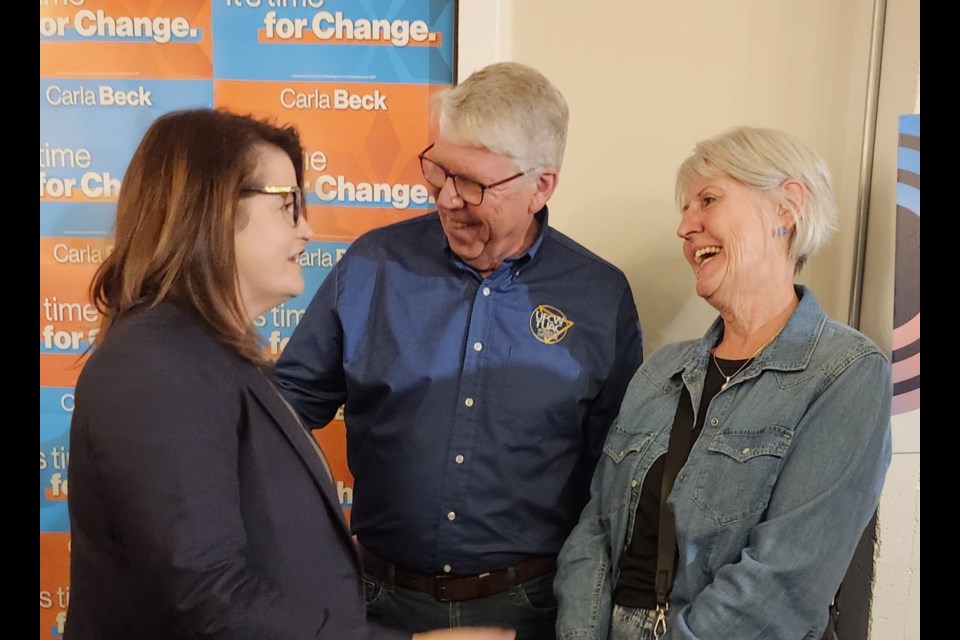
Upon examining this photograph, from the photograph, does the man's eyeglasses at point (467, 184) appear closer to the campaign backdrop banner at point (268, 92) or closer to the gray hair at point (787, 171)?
the gray hair at point (787, 171)

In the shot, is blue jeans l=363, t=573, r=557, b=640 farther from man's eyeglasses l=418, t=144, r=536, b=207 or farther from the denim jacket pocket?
man's eyeglasses l=418, t=144, r=536, b=207

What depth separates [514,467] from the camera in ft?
5.59

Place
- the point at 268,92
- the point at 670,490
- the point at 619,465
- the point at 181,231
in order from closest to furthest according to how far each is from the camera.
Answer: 1. the point at 181,231
2. the point at 670,490
3. the point at 619,465
4. the point at 268,92

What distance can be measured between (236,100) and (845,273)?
6.43ft

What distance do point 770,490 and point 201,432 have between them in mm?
992

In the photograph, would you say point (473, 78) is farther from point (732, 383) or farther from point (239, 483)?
point (239, 483)

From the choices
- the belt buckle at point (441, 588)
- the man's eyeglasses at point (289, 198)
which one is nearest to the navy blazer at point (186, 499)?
the man's eyeglasses at point (289, 198)

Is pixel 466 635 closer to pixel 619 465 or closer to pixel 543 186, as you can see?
pixel 619 465

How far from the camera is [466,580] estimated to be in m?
1.66

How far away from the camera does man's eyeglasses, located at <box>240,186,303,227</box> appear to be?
1.19m

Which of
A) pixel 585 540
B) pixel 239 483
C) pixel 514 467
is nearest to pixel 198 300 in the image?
pixel 239 483

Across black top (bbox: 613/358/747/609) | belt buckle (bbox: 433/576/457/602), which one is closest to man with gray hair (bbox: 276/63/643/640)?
belt buckle (bbox: 433/576/457/602)

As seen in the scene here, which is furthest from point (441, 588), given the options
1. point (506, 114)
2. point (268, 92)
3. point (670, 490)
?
point (268, 92)

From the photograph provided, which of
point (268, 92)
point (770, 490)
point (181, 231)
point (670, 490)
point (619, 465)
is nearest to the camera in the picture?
point (181, 231)
